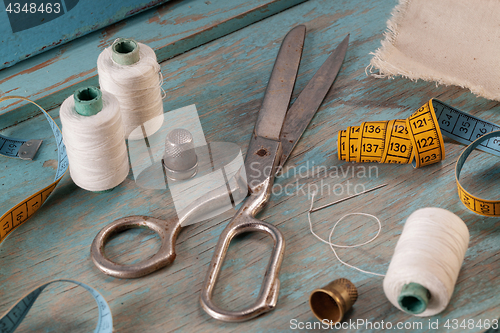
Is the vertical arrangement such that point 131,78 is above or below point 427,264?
above

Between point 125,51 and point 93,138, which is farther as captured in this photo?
point 125,51

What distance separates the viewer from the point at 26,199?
4.11 feet

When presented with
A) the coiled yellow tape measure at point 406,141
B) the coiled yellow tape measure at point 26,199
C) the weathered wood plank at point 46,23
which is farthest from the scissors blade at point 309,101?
the weathered wood plank at point 46,23

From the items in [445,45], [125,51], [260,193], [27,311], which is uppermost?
[125,51]

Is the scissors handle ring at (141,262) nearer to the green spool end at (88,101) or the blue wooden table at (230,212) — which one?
the blue wooden table at (230,212)

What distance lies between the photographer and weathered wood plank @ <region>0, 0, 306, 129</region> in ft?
5.23

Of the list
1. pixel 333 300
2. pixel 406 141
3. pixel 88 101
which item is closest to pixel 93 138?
pixel 88 101

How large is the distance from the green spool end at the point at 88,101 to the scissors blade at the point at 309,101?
1.56 ft

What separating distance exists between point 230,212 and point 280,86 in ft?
1.41

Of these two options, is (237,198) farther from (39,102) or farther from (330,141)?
(39,102)

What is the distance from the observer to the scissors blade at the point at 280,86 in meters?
1.38

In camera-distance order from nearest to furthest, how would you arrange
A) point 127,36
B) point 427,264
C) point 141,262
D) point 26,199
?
point 427,264
point 141,262
point 26,199
point 127,36

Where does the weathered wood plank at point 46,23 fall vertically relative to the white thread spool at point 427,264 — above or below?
above

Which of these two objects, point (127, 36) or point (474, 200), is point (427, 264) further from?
point (127, 36)
